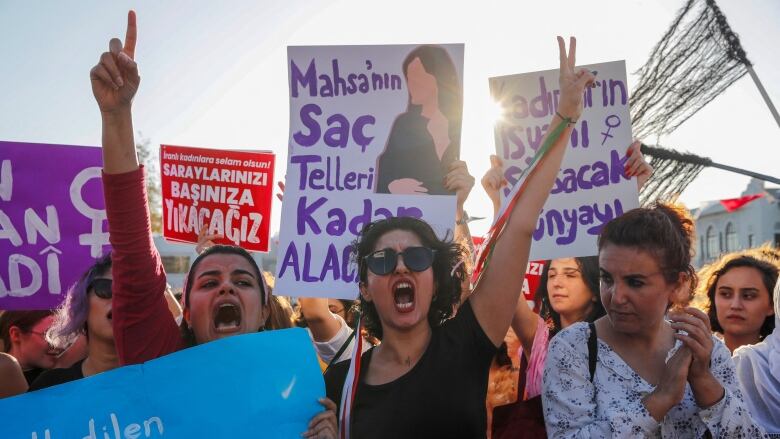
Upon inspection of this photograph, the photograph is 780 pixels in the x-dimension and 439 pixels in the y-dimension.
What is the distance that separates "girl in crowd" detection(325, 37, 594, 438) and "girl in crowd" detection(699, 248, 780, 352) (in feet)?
6.80

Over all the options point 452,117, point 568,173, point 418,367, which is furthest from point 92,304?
point 568,173

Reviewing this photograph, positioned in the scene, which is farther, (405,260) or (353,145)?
(353,145)

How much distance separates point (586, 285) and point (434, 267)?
1458mm

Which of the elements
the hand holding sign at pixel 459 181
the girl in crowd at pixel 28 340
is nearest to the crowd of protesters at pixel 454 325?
the hand holding sign at pixel 459 181

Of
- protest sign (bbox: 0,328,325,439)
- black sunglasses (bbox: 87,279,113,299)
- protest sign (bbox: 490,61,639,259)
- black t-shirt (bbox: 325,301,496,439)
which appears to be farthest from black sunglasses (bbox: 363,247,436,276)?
protest sign (bbox: 490,61,639,259)

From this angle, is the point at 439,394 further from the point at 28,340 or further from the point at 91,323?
the point at 28,340

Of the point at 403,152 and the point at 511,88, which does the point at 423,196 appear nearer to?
the point at 403,152

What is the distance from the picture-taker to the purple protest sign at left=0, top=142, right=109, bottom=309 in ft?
12.5

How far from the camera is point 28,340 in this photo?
3947 millimetres

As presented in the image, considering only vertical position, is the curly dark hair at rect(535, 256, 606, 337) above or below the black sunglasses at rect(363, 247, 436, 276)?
below

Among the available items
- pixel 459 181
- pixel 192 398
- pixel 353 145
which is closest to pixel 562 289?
pixel 459 181

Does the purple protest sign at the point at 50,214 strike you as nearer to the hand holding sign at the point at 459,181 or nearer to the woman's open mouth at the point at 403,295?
the hand holding sign at the point at 459,181

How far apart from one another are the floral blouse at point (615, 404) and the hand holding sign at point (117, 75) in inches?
63.2

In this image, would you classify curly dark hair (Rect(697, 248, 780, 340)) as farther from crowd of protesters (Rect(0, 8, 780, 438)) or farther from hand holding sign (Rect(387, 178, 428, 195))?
hand holding sign (Rect(387, 178, 428, 195))
